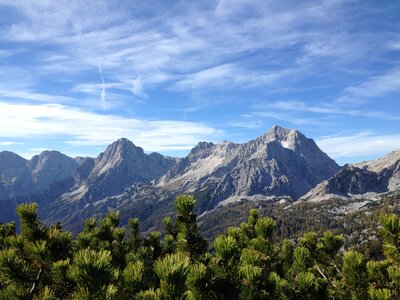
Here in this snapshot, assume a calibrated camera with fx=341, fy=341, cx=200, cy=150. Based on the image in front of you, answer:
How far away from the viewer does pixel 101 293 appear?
4262 mm

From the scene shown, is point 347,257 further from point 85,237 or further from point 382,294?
point 85,237

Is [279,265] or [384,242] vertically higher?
[384,242]

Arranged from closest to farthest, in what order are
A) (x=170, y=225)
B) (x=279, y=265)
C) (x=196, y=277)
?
1. (x=196, y=277)
2. (x=279, y=265)
3. (x=170, y=225)

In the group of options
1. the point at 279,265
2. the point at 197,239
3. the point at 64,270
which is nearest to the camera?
the point at 64,270

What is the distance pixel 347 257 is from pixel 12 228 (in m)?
14.5

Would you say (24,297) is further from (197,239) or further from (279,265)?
(279,265)

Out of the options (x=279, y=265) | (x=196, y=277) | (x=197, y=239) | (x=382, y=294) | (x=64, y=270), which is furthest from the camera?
(x=279, y=265)

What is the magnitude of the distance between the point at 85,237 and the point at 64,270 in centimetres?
640

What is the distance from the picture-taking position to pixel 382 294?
541 cm

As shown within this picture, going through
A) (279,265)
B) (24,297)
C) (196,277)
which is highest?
(196,277)

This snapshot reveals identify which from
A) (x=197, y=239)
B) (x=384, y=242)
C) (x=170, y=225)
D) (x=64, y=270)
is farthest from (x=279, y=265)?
(x=64, y=270)

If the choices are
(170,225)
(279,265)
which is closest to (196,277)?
(279,265)

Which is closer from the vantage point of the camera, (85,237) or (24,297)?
(24,297)

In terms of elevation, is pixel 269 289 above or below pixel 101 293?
below
